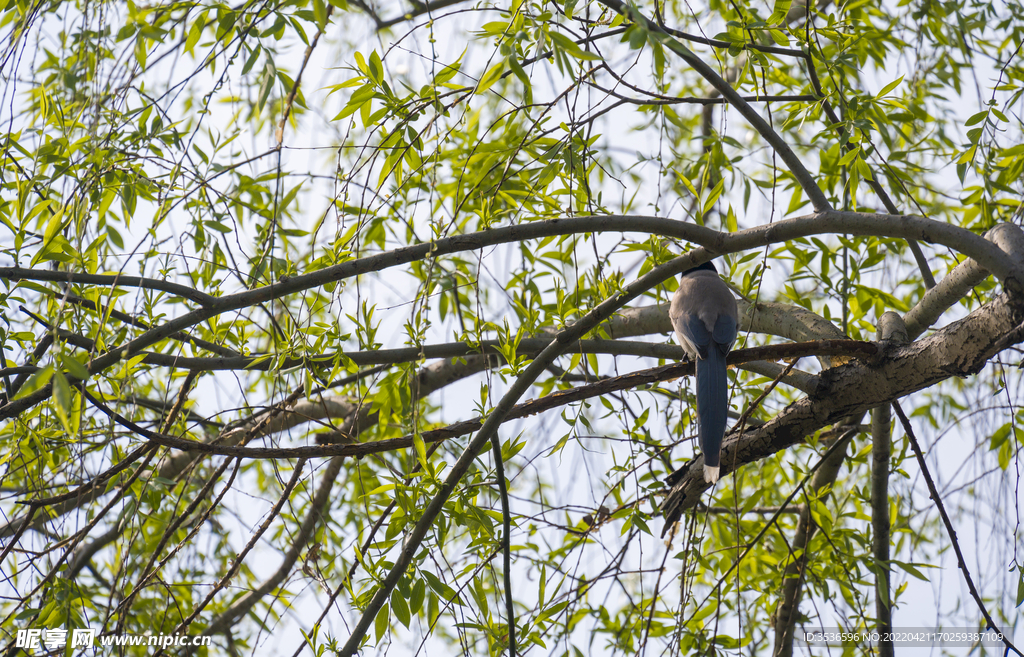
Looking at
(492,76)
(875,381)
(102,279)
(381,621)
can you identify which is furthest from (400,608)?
(875,381)

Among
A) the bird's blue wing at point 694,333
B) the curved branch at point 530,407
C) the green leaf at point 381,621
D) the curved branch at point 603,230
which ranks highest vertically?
the bird's blue wing at point 694,333

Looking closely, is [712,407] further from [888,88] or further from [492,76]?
[492,76]

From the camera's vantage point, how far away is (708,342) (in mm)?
2695

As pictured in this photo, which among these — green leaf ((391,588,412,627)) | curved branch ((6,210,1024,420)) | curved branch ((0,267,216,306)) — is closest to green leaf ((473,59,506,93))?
curved branch ((6,210,1024,420))

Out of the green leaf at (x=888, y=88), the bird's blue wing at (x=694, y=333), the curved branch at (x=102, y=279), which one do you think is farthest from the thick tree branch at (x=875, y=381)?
the curved branch at (x=102, y=279)

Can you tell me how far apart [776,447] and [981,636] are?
3.21 feet

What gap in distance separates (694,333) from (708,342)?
7cm

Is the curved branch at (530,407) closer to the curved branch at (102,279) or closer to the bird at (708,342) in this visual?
the bird at (708,342)

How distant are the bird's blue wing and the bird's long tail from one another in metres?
0.03

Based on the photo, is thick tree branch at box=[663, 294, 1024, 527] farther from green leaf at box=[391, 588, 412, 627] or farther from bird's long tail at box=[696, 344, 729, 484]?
green leaf at box=[391, 588, 412, 627]

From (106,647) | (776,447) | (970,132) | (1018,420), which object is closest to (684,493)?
(776,447)

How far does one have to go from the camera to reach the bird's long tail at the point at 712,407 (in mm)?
2443

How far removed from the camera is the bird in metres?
2.48

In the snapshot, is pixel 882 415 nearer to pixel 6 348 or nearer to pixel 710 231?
pixel 710 231
